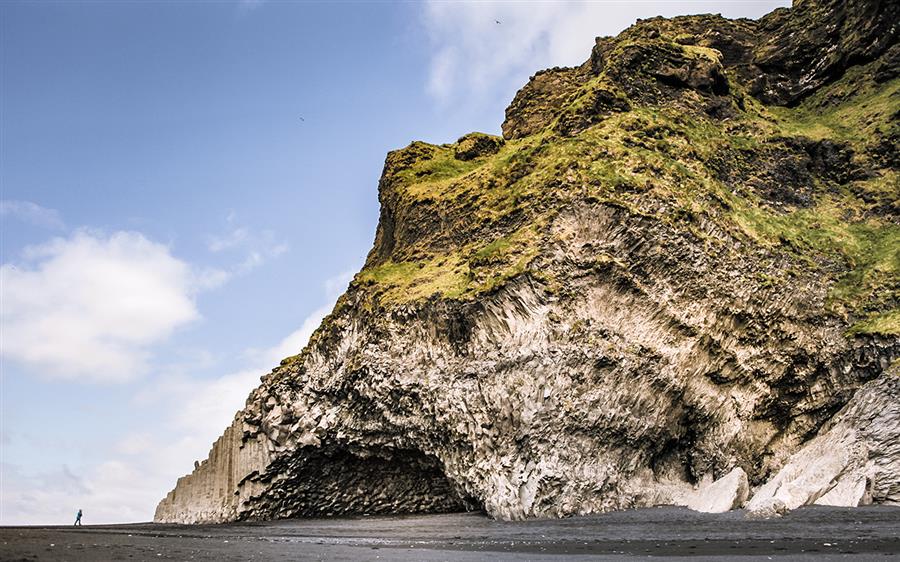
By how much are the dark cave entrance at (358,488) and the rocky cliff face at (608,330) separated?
135 mm

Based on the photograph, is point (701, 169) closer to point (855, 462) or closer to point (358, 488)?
point (855, 462)

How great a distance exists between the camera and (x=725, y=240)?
39.5 meters

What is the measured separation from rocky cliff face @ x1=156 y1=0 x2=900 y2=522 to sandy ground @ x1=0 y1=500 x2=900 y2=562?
A: 3.63m

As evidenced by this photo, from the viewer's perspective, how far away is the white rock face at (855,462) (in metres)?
27.4

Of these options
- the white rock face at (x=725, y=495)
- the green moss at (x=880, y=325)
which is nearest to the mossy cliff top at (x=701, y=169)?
the green moss at (x=880, y=325)

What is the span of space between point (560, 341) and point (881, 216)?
2742cm

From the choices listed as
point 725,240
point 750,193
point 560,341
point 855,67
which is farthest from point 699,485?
point 855,67

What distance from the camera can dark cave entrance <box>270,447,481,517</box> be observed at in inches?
1620

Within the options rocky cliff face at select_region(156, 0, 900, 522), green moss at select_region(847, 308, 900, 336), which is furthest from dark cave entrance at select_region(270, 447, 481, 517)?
green moss at select_region(847, 308, 900, 336)

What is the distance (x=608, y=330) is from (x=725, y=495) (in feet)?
32.4

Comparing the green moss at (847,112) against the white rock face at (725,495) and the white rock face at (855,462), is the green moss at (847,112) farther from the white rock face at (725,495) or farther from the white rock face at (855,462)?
the white rock face at (725,495)

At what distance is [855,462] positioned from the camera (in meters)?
28.9

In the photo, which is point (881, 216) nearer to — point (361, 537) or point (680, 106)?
point (680, 106)

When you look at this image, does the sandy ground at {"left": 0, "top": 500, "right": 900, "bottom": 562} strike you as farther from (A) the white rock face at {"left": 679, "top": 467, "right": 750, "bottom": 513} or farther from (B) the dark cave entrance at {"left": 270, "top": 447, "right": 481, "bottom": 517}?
(B) the dark cave entrance at {"left": 270, "top": 447, "right": 481, "bottom": 517}
